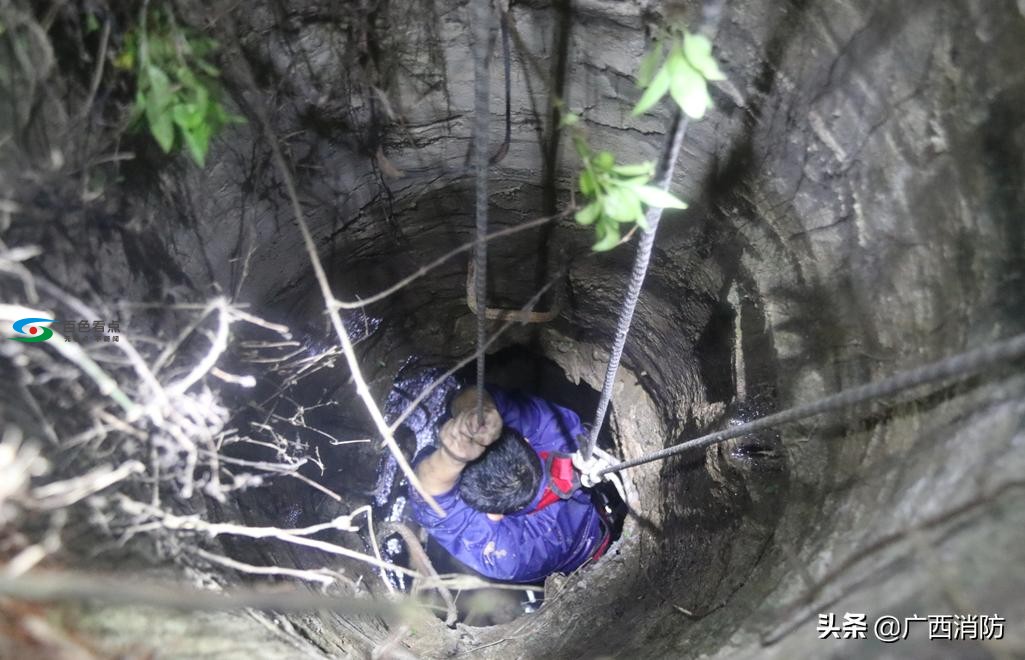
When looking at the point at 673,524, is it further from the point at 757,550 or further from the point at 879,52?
the point at 879,52

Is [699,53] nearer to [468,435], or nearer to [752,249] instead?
[752,249]

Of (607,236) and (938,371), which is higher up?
(607,236)

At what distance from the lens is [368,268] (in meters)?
2.63

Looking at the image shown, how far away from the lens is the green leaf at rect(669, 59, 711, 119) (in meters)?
1.05

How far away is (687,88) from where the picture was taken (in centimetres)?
105

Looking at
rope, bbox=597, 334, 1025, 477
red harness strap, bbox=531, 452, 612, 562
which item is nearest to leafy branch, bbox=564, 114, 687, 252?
rope, bbox=597, 334, 1025, 477

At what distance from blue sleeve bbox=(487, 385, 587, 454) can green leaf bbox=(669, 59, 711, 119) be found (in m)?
2.65

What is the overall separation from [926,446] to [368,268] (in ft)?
6.74

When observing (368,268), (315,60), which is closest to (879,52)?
(315,60)

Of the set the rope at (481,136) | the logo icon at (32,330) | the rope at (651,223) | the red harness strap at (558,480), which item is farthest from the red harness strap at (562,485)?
the logo icon at (32,330)

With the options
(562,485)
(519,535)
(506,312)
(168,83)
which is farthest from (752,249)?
(519,535)

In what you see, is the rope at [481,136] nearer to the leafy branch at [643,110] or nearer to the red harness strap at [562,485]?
the leafy branch at [643,110]

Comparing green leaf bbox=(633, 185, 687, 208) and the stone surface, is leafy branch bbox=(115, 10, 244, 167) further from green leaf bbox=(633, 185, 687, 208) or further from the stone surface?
green leaf bbox=(633, 185, 687, 208)

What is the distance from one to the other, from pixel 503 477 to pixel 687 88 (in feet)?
9.24
